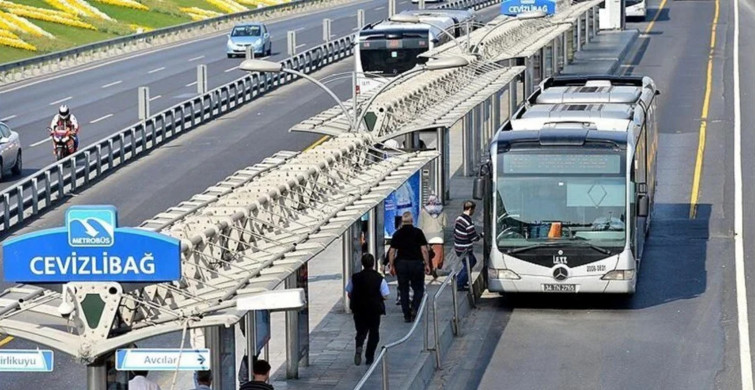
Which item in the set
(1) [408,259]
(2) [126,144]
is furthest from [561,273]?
(2) [126,144]

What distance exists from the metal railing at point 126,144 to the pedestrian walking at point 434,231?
10.2 metres

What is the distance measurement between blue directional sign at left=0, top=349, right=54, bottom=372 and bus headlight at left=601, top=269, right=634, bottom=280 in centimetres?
1492

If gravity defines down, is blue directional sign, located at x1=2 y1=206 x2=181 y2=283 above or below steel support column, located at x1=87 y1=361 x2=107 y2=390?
above

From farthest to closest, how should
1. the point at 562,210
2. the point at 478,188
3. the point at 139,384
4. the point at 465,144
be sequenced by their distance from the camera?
the point at 465,144
the point at 478,188
the point at 562,210
the point at 139,384

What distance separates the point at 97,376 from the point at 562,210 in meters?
14.5

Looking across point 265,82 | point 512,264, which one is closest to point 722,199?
point 512,264

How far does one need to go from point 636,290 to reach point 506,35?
21260mm

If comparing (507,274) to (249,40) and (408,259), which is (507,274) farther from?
(249,40)

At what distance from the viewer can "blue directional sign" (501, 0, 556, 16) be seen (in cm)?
6694

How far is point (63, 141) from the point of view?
139 feet

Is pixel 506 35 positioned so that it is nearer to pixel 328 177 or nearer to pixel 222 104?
pixel 222 104

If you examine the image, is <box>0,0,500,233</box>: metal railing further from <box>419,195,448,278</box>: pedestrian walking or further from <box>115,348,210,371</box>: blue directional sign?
<box>115,348,210,371</box>: blue directional sign

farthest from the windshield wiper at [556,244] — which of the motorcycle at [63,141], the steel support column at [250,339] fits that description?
the motorcycle at [63,141]

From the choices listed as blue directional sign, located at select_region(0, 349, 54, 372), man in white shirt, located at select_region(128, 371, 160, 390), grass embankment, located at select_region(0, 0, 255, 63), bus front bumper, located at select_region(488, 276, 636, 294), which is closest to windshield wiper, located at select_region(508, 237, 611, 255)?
bus front bumper, located at select_region(488, 276, 636, 294)
